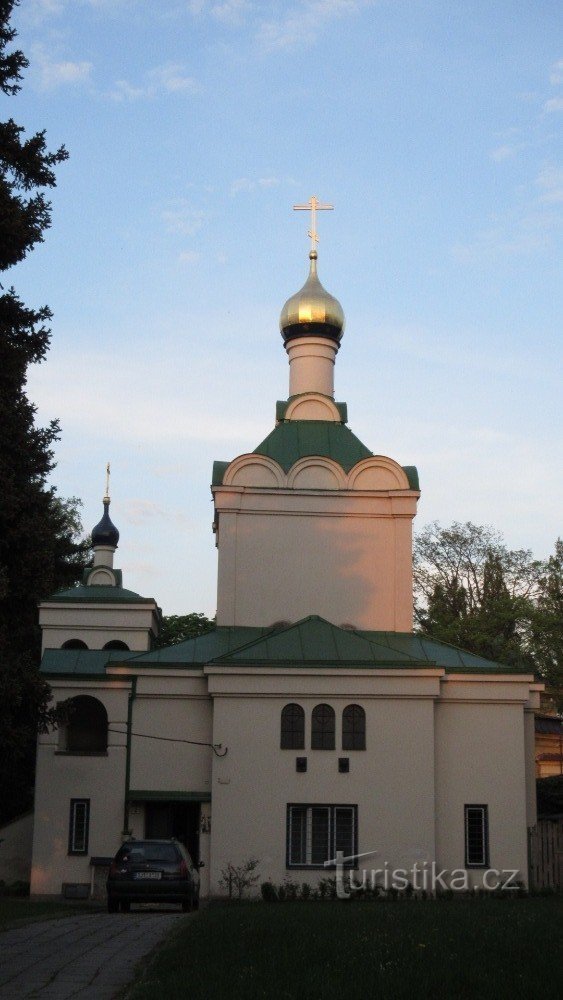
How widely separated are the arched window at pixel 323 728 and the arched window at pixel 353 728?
233 millimetres

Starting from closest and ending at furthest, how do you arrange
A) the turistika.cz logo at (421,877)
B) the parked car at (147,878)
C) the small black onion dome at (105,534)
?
the parked car at (147,878), the turistika.cz logo at (421,877), the small black onion dome at (105,534)

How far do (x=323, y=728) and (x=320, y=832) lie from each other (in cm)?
194

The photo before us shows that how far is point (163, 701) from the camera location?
25.4 m

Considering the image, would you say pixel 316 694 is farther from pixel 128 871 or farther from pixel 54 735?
pixel 128 871

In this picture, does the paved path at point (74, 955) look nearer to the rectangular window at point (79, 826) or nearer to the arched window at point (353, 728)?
the arched window at point (353, 728)

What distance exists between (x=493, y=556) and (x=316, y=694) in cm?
2855

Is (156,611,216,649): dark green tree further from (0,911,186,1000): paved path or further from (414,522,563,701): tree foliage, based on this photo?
(0,911,186,1000): paved path

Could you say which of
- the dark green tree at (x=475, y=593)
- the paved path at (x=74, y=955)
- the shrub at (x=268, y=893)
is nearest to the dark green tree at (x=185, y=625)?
the dark green tree at (x=475, y=593)

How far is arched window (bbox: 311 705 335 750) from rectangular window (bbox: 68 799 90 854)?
15.6 ft

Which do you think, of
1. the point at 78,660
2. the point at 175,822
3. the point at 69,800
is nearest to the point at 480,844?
the point at 175,822

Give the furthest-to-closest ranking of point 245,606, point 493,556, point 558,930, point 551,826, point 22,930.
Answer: point 493,556 → point 245,606 → point 551,826 → point 22,930 → point 558,930

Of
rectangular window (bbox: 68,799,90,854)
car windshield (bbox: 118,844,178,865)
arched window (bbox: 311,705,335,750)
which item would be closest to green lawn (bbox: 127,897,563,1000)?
car windshield (bbox: 118,844,178,865)

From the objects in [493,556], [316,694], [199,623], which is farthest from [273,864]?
[199,623]

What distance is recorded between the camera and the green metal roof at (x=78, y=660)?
26453 mm
